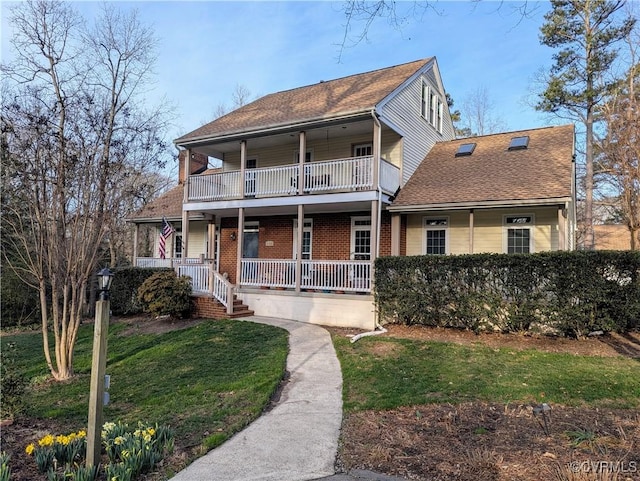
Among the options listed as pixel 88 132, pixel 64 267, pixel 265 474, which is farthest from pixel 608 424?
pixel 88 132

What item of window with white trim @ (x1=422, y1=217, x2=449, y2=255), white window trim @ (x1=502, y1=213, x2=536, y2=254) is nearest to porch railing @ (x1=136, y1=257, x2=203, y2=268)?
window with white trim @ (x1=422, y1=217, x2=449, y2=255)

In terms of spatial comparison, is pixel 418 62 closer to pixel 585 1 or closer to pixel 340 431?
pixel 585 1

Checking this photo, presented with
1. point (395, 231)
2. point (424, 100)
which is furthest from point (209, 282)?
point (424, 100)

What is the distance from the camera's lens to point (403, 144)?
46.8 feet

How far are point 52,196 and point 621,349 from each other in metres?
11.0

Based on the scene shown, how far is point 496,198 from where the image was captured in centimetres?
1152

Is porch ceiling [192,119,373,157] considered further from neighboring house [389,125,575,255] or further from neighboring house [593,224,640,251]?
neighboring house [593,224,640,251]

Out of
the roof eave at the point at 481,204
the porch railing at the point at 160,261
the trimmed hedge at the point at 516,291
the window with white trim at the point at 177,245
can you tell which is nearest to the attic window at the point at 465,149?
the roof eave at the point at 481,204

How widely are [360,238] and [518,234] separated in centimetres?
504

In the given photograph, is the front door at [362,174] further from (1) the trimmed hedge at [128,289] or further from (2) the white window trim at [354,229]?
(1) the trimmed hedge at [128,289]

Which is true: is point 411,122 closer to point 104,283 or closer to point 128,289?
point 128,289

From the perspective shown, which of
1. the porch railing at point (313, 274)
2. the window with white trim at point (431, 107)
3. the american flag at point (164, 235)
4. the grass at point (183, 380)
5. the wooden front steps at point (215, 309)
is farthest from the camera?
the american flag at point (164, 235)

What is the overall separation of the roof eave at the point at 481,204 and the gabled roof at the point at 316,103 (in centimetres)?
319

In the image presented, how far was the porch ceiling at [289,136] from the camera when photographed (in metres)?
13.2
